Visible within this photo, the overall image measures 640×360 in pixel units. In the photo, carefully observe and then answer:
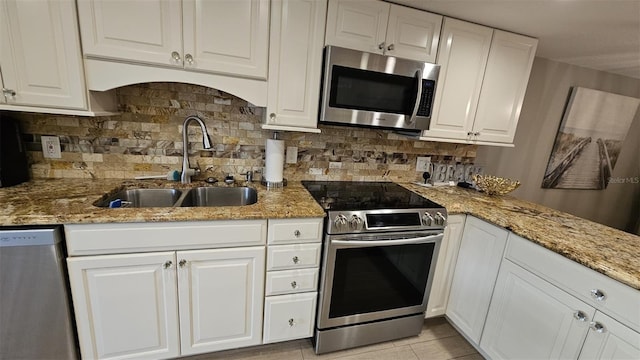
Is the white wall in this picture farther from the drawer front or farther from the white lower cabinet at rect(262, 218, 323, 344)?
the drawer front

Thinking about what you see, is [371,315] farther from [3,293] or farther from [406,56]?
[3,293]

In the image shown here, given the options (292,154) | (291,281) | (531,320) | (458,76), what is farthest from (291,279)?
(458,76)

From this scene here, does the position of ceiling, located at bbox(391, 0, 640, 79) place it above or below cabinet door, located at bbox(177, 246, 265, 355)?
Answer: above

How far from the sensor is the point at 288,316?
1526mm

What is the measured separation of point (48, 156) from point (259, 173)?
1.26m

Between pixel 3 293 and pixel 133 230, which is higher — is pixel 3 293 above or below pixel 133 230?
below

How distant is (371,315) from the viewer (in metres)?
1.64

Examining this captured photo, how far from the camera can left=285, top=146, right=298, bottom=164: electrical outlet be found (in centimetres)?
196

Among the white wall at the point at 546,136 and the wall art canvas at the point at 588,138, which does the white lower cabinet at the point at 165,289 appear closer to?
the white wall at the point at 546,136

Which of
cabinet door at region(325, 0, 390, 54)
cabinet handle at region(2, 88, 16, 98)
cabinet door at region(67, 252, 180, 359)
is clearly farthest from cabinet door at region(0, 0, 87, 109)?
cabinet door at region(325, 0, 390, 54)

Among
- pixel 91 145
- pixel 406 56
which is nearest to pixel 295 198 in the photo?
pixel 406 56

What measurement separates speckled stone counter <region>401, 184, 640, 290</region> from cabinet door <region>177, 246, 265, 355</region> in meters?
1.28

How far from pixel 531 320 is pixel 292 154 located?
1703 millimetres

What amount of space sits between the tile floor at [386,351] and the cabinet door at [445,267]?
0.58 ft
